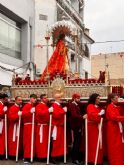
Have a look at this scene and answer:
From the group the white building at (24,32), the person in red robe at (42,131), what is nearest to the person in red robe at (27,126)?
the person in red robe at (42,131)

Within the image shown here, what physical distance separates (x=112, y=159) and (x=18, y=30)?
591 inches

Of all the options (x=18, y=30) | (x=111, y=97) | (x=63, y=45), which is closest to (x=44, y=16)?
(x=18, y=30)

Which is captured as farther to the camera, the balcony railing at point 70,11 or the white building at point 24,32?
the balcony railing at point 70,11

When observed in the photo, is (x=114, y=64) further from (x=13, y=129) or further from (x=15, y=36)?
(x=13, y=129)

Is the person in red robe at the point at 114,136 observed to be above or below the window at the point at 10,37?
below

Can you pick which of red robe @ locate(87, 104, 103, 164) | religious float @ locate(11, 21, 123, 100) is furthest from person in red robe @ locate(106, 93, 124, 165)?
religious float @ locate(11, 21, 123, 100)

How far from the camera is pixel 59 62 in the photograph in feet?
45.8

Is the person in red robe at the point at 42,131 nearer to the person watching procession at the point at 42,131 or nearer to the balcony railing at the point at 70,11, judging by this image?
the person watching procession at the point at 42,131

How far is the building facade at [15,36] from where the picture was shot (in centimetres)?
2019

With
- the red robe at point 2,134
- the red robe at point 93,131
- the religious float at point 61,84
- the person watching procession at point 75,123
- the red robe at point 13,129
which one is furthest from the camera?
the religious float at point 61,84

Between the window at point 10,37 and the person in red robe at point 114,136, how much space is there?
11.9 m

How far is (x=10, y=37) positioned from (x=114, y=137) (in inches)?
541

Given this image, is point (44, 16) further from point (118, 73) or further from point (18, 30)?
point (118, 73)

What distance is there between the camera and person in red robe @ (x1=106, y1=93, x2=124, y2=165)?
9.12 m
